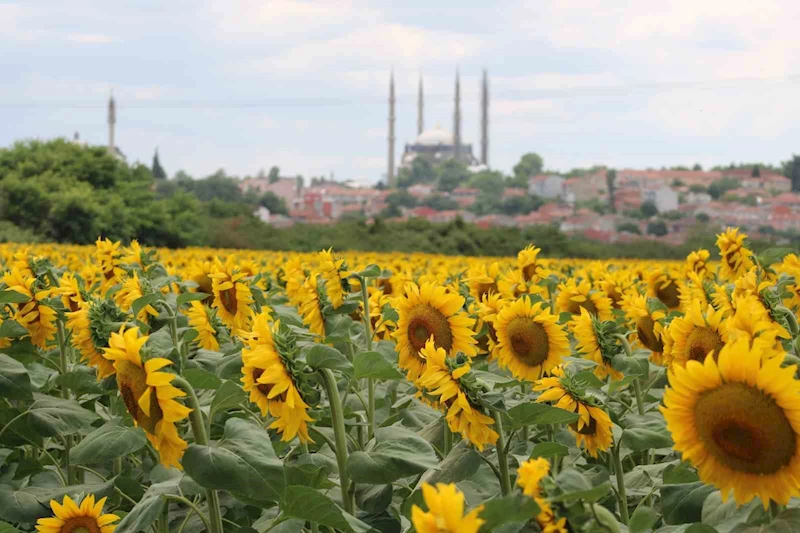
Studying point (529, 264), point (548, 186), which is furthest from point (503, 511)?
point (548, 186)

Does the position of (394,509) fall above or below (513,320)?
below

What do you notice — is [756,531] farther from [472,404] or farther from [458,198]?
[458,198]

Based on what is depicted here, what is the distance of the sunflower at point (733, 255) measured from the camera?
13.7 feet

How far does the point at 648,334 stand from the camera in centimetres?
304

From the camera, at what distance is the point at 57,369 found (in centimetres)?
319

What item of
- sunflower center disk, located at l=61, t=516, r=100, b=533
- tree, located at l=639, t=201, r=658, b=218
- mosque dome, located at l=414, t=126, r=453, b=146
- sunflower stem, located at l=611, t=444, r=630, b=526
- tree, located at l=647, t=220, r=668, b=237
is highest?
mosque dome, located at l=414, t=126, r=453, b=146

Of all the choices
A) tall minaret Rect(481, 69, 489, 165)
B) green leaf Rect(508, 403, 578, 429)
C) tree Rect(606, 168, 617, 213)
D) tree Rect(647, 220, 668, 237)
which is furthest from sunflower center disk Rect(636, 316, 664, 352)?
tall minaret Rect(481, 69, 489, 165)

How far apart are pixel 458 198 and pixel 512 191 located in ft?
24.1

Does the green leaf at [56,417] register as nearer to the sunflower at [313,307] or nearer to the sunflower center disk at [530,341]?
the sunflower at [313,307]

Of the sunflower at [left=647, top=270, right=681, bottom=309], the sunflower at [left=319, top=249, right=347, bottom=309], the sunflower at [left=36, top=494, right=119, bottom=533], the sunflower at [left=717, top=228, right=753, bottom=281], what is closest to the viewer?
the sunflower at [left=36, top=494, right=119, bottom=533]

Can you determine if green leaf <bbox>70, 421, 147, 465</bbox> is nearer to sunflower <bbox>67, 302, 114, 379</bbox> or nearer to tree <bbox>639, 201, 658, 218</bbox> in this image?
sunflower <bbox>67, 302, 114, 379</bbox>

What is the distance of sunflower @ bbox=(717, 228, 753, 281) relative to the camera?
4172mm

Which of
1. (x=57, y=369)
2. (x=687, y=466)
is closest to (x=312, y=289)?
(x=57, y=369)

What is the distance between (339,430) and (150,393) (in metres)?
0.36
